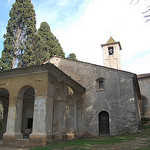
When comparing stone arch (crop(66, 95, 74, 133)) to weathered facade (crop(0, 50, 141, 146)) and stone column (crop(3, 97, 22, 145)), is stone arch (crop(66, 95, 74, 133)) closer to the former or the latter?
weathered facade (crop(0, 50, 141, 146))

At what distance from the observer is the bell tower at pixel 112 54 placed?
26.7 metres

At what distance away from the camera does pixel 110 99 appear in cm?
1434

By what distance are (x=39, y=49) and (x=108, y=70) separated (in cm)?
1163

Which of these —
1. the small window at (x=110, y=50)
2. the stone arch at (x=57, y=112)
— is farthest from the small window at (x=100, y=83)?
the small window at (x=110, y=50)

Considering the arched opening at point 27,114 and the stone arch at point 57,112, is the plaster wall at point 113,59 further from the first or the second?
the stone arch at point 57,112

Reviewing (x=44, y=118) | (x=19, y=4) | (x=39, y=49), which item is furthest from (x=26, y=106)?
(x=19, y=4)

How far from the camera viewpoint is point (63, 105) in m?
11.2

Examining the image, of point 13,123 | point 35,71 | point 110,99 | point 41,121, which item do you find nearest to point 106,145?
point 41,121

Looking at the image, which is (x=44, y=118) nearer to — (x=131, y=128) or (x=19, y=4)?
(x=131, y=128)

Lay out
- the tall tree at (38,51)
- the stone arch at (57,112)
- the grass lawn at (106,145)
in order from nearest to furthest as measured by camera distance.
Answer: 1. the grass lawn at (106,145)
2. the stone arch at (57,112)
3. the tall tree at (38,51)

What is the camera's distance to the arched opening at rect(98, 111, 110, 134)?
14.0 m

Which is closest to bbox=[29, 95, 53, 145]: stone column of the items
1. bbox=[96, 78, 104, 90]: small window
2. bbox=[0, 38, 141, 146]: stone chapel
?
bbox=[0, 38, 141, 146]: stone chapel

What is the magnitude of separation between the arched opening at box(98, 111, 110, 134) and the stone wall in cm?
29

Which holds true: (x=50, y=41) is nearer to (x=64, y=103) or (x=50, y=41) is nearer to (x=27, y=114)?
Result: (x=27, y=114)
